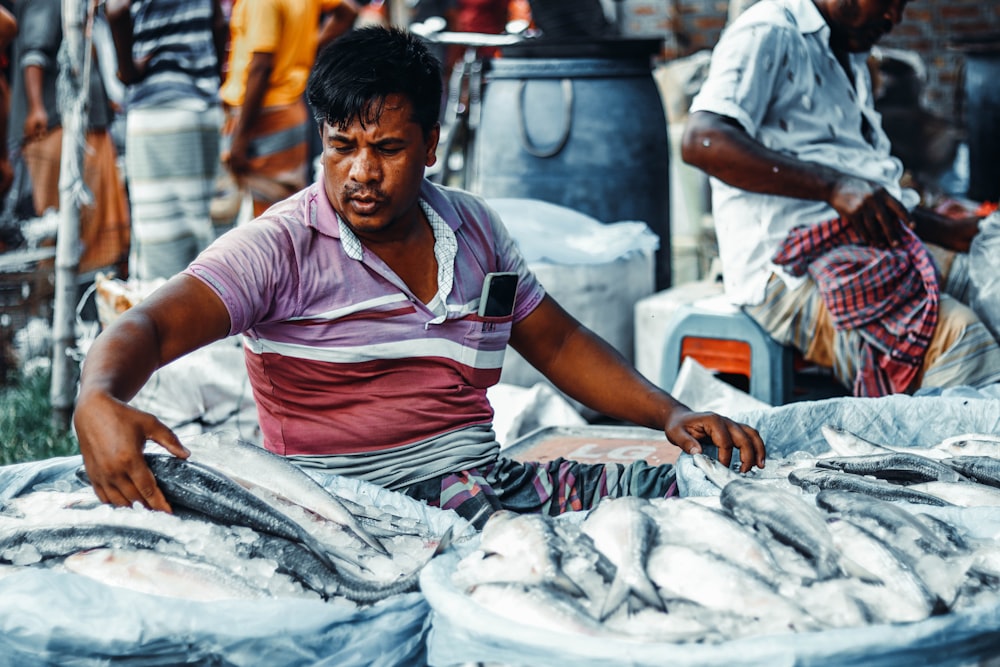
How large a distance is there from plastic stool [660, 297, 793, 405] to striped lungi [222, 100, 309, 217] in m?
2.82

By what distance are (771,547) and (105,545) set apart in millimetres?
985

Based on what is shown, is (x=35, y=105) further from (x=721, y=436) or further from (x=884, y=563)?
(x=884, y=563)

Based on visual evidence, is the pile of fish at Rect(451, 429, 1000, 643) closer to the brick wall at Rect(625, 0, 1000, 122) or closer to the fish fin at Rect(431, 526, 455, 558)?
the fish fin at Rect(431, 526, 455, 558)

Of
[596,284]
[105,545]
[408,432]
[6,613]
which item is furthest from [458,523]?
[596,284]

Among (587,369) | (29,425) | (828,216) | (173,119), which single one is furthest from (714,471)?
(173,119)

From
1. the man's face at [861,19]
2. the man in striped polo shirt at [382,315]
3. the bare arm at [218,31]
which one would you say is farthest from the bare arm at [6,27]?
the man in striped polo shirt at [382,315]

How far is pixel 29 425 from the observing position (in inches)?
197

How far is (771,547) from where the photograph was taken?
1606mm

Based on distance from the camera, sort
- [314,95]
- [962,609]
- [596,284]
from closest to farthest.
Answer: [962,609] → [314,95] → [596,284]

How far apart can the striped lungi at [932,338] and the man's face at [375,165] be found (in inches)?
68.9

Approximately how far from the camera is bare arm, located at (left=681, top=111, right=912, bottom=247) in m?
3.45

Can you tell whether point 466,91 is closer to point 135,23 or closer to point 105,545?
point 135,23

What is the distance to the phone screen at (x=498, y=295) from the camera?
97.9 inches

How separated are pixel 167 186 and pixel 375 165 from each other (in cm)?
364
